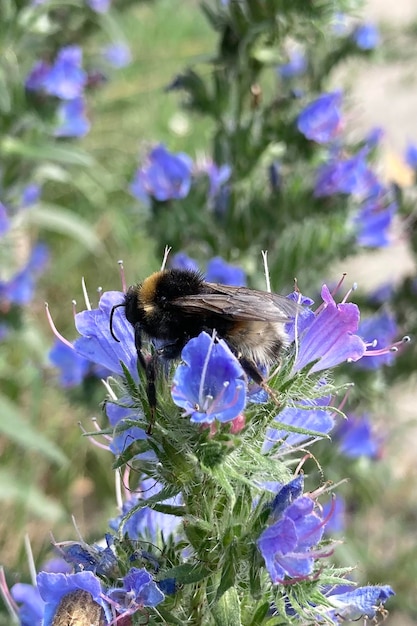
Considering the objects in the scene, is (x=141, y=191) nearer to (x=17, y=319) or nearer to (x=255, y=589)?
(x=17, y=319)

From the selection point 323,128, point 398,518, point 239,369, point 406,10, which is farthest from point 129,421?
point 406,10

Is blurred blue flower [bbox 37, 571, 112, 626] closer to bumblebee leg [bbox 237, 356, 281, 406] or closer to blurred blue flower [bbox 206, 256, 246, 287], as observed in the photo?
bumblebee leg [bbox 237, 356, 281, 406]

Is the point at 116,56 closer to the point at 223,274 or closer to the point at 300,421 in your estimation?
the point at 223,274

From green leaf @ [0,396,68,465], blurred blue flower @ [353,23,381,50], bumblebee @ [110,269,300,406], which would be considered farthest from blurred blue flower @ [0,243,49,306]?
bumblebee @ [110,269,300,406]

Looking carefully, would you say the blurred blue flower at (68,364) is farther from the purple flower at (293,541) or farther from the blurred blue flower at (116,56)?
the blurred blue flower at (116,56)

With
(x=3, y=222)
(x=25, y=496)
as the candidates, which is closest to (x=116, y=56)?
(x=3, y=222)
